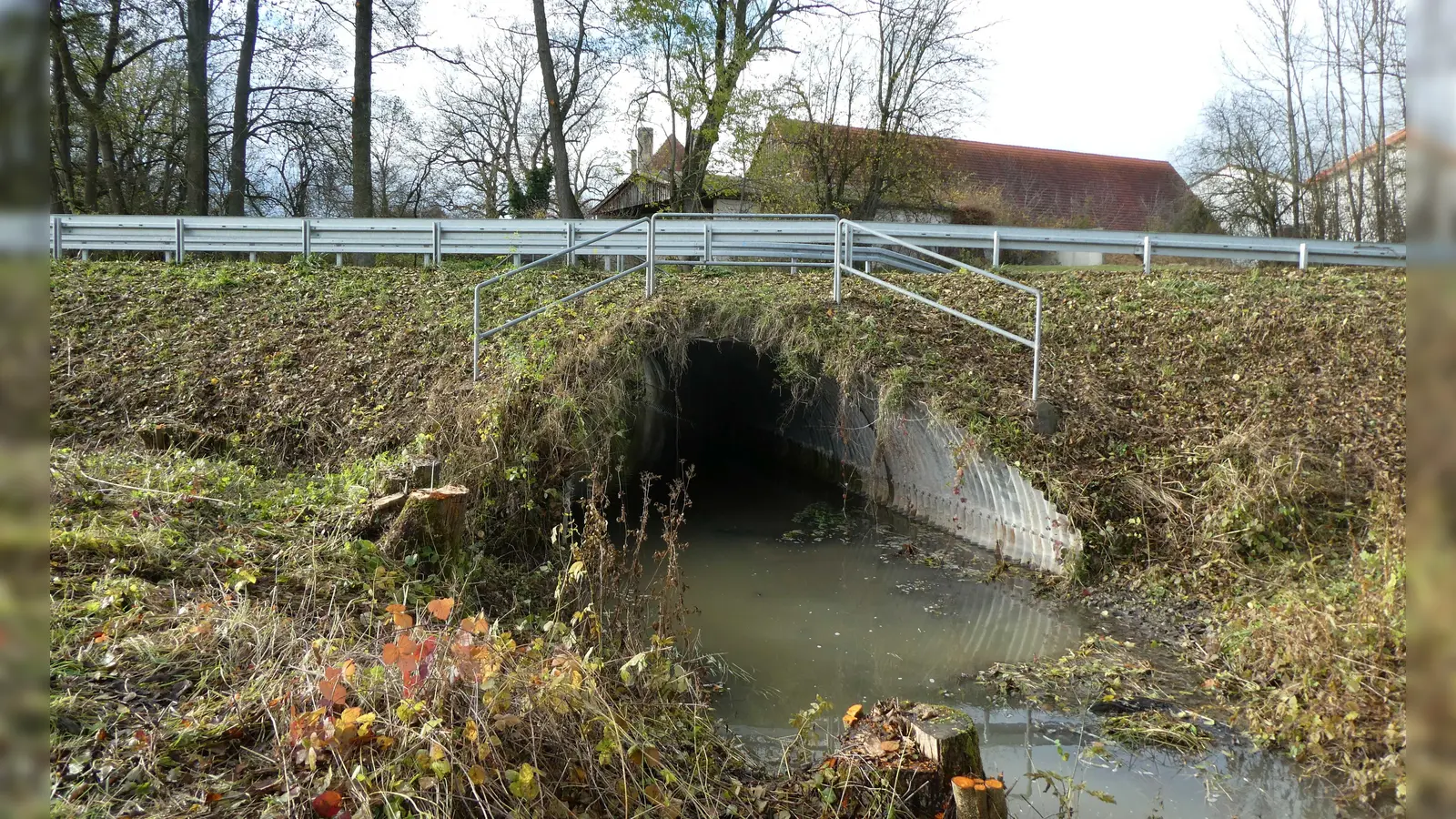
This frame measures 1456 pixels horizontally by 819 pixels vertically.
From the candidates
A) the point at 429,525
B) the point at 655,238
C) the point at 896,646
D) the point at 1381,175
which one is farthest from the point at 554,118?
the point at 1381,175

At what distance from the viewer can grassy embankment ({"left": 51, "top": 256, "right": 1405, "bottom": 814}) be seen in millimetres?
3691

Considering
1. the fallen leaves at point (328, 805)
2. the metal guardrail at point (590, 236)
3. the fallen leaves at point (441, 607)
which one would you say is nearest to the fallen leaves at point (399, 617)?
the fallen leaves at point (441, 607)

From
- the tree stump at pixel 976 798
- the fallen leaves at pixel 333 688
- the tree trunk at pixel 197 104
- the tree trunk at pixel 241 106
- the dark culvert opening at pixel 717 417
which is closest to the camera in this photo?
the fallen leaves at pixel 333 688

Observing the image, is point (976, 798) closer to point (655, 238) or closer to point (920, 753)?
point (920, 753)

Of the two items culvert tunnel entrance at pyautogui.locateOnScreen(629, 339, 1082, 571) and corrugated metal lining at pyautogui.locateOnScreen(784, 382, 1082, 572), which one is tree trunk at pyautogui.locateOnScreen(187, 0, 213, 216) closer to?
culvert tunnel entrance at pyautogui.locateOnScreen(629, 339, 1082, 571)

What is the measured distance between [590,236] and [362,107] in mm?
7704

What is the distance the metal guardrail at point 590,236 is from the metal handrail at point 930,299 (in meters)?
2.29

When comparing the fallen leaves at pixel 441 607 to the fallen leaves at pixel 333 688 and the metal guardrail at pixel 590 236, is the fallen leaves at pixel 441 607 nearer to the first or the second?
the fallen leaves at pixel 333 688

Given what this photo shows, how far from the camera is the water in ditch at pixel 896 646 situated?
4957 mm

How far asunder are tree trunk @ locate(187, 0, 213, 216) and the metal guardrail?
361 cm

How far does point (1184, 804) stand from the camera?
480cm

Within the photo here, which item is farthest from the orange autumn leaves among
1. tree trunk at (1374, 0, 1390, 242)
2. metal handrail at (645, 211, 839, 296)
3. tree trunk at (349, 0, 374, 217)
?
tree trunk at (349, 0, 374, 217)
